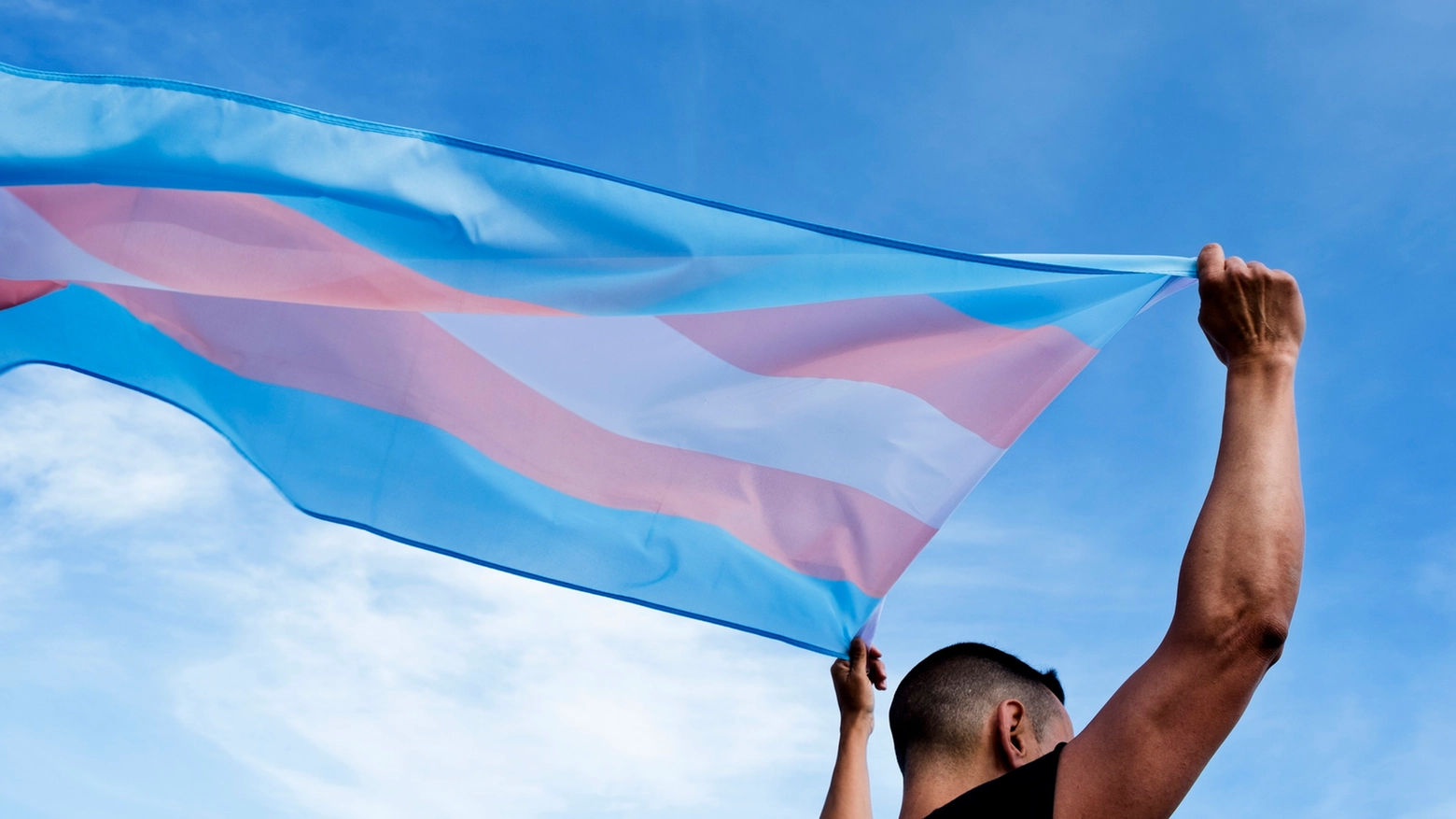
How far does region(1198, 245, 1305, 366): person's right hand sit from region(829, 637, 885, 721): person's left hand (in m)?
2.47

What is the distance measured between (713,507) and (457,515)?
1076 millimetres

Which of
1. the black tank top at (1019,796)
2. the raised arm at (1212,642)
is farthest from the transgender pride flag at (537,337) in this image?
the black tank top at (1019,796)

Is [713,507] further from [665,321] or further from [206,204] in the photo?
[206,204]

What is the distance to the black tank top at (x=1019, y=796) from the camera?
7.85ft

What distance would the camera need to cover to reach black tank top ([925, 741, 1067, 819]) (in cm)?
239

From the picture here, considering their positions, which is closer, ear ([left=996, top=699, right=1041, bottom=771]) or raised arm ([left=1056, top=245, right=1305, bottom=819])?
raised arm ([left=1056, top=245, right=1305, bottom=819])

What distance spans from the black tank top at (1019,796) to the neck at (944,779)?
811mm

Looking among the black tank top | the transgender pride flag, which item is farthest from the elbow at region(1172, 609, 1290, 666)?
the transgender pride flag

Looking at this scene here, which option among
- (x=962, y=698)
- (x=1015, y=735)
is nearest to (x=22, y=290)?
(x=962, y=698)

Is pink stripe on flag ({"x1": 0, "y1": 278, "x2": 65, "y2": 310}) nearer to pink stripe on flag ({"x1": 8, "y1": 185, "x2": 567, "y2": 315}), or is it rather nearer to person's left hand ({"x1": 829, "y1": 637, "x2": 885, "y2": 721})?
pink stripe on flag ({"x1": 8, "y1": 185, "x2": 567, "y2": 315})

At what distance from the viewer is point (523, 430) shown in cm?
472

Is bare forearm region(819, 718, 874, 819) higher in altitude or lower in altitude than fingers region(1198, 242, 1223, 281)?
lower

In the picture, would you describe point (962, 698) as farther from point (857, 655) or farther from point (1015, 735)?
point (857, 655)

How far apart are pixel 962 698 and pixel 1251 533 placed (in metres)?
1.56
